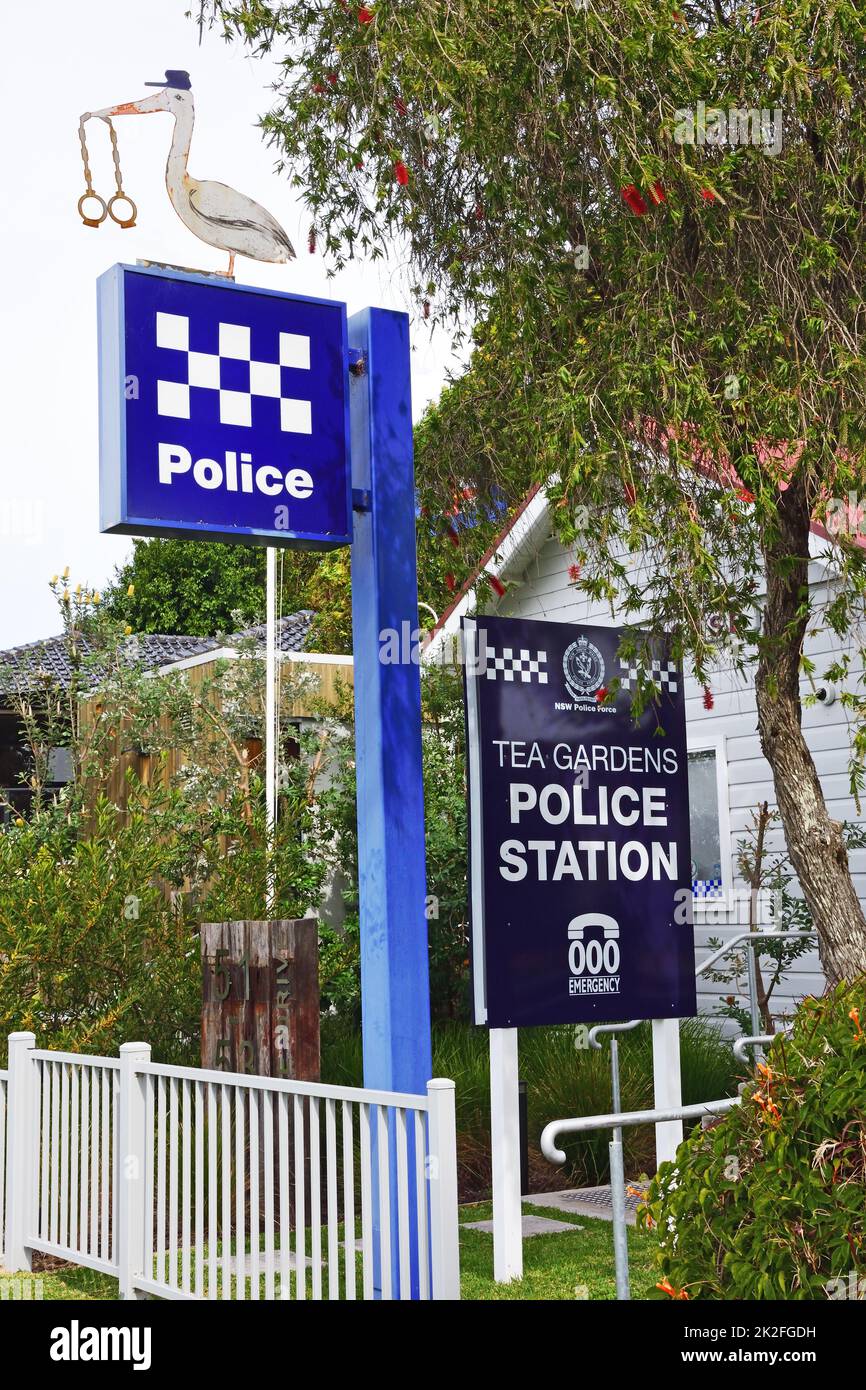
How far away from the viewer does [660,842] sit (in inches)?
279

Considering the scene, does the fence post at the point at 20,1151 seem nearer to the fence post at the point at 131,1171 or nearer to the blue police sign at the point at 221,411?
the fence post at the point at 131,1171

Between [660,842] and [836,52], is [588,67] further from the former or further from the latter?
[660,842]

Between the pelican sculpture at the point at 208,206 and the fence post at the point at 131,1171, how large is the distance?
3344 mm

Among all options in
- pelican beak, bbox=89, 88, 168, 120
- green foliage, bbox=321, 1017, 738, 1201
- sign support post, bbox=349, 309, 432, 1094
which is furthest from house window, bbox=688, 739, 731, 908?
pelican beak, bbox=89, 88, 168, 120

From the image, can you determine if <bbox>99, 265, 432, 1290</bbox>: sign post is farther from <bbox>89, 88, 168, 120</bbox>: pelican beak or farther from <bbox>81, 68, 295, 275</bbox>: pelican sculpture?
<bbox>89, 88, 168, 120</bbox>: pelican beak

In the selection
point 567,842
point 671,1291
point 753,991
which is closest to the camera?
point 671,1291

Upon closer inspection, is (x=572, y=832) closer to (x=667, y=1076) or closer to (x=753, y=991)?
(x=667, y=1076)

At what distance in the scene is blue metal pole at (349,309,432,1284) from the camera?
18.6ft

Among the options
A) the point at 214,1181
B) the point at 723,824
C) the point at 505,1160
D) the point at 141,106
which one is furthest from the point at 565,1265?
the point at 723,824

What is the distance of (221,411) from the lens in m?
5.70

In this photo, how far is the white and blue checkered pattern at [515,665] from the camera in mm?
6570

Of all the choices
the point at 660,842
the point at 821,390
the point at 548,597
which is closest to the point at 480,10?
the point at 821,390

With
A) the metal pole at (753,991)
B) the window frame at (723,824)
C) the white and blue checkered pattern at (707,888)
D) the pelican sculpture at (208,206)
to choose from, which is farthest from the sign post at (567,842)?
the white and blue checkered pattern at (707,888)

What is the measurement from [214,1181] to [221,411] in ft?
9.54
